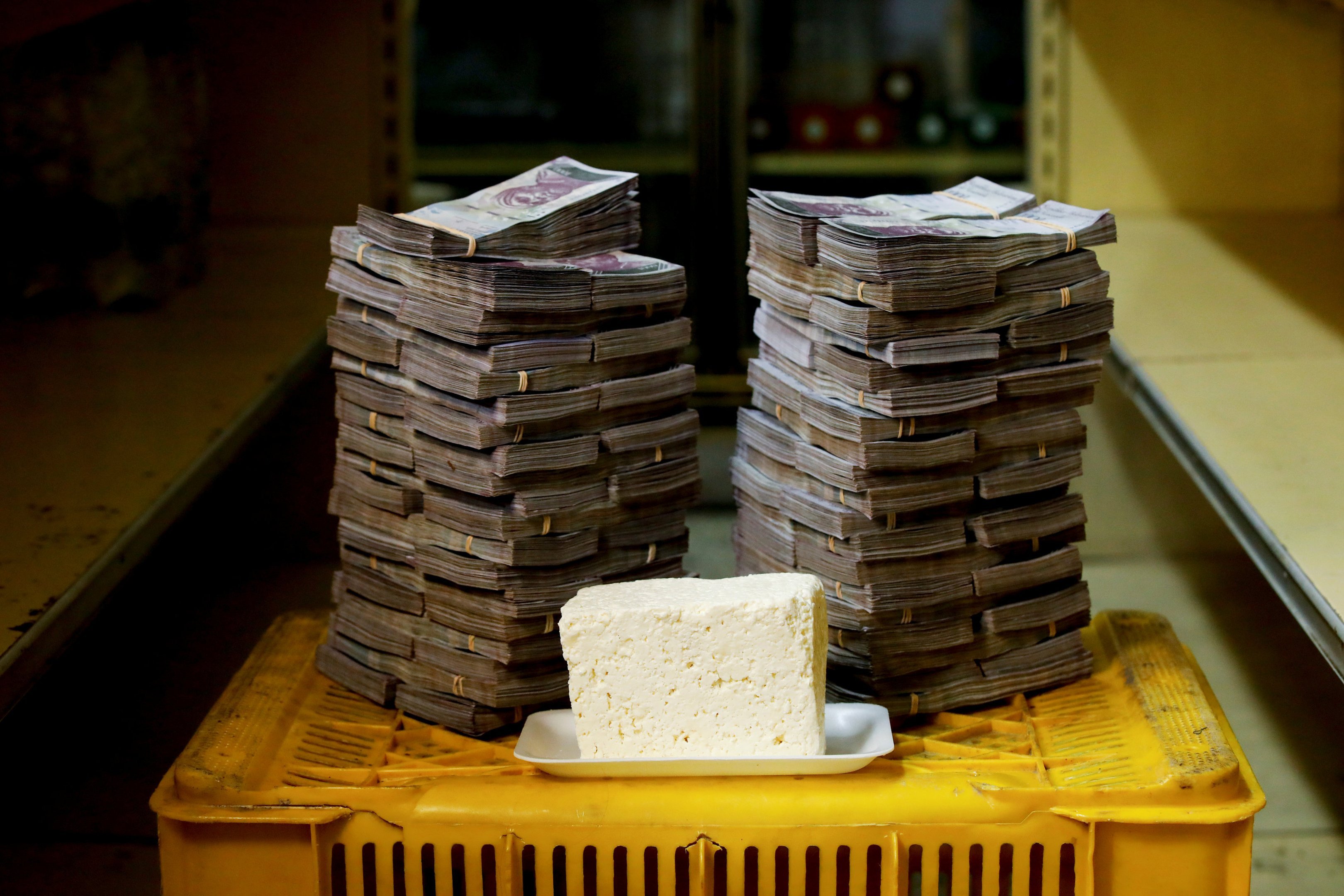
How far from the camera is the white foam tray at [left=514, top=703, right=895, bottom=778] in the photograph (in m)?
2.05

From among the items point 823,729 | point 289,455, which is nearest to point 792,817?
point 823,729

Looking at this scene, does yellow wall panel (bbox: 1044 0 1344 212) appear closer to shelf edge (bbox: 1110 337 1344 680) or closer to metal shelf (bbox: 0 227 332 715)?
shelf edge (bbox: 1110 337 1344 680)

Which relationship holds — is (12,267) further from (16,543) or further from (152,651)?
(16,543)

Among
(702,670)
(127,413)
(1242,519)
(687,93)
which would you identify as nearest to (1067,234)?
(1242,519)

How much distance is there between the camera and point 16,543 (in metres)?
2.59

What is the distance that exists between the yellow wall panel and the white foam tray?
8.54ft

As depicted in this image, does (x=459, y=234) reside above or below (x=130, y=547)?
above

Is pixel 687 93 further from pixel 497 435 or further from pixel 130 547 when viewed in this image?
pixel 497 435

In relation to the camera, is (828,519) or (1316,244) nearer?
(828,519)

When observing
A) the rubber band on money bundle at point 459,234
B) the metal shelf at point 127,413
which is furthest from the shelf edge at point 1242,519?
the metal shelf at point 127,413

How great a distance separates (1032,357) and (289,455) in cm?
246

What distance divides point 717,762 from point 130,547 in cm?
128

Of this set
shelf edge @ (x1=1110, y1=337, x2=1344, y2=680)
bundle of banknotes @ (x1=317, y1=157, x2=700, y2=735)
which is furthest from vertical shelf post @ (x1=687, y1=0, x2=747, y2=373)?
bundle of banknotes @ (x1=317, y1=157, x2=700, y2=735)

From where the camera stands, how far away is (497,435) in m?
2.22
